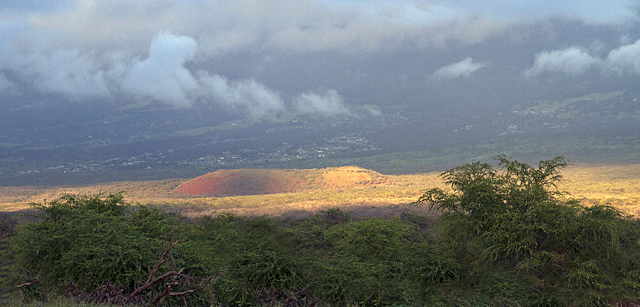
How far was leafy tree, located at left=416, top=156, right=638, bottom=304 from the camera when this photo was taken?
14.3 metres

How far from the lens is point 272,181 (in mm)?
103875

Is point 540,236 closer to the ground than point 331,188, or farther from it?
farther from it

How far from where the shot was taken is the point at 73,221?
17.8 meters

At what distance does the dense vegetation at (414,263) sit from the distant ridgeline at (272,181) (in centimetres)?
7710

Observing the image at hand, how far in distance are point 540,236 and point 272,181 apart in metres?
90.5

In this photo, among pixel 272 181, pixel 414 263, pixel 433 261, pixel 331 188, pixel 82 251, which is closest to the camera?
pixel 82 251

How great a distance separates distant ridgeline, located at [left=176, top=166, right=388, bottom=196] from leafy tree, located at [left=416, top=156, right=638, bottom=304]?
253 feet

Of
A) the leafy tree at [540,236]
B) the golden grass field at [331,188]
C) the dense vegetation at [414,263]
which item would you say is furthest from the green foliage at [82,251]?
the golden grass field at [331,188]

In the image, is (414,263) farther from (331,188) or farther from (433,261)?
(331,188)

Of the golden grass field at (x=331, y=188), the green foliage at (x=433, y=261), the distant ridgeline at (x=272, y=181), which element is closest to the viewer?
the green foliage at (x=433, y=261)

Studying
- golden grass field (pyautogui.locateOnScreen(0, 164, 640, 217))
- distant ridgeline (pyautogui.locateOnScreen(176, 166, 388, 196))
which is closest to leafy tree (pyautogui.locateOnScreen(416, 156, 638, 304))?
golden grass field (pyautogui.locateOnScreen(0, 164, 640, 217))

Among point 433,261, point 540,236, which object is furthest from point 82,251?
point 540,236

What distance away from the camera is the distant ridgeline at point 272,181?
3841 inches

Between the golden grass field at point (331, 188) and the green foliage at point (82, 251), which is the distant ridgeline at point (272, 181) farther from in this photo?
the green foliage at point (82, 251)
